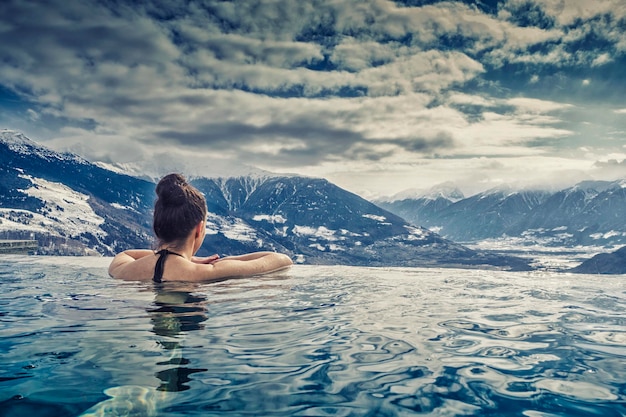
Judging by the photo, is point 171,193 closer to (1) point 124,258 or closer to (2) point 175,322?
(2) point 175,322

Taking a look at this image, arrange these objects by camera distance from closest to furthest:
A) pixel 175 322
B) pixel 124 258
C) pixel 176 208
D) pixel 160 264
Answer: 1. pixel 175 322
2. pixel 176 208
3. pixel 160 264
4. pixel 124 258

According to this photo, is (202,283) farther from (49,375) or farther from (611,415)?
(611,415)

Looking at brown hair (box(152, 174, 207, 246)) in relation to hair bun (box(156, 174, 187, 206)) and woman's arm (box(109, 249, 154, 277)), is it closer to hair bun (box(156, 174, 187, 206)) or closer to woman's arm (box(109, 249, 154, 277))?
hair bun (box(156, 174, 187, 206))

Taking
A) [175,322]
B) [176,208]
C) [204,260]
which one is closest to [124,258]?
[204,260]

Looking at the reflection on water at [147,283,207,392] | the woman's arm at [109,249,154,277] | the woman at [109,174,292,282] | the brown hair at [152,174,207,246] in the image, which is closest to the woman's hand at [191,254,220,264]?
the woman at [109,174,292,282]

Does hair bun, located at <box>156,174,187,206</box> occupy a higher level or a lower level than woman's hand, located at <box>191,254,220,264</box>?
higher

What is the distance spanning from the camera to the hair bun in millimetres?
9000

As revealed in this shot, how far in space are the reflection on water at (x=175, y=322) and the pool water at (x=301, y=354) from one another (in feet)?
0.10

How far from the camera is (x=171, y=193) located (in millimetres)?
9008

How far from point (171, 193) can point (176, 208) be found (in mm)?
327

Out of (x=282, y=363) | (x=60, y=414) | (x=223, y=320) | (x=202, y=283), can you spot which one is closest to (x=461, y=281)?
(x=202, y=283)

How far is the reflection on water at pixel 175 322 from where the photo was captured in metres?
4.82

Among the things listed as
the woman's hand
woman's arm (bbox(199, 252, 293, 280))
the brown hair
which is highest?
the brown hair

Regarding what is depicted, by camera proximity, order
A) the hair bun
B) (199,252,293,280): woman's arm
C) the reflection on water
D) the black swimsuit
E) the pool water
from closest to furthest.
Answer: the pool water < the reflection on water < the hair bun < the black swimsuit < (199,252,293,280): woman's arm
